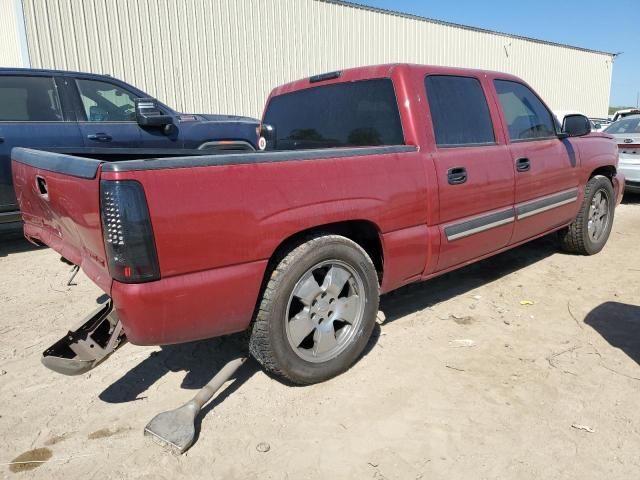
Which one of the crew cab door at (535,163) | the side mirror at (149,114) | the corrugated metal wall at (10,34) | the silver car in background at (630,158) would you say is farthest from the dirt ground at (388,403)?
the corrugated metal wall at (10,34)

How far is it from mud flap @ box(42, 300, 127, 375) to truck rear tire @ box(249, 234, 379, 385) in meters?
0.68

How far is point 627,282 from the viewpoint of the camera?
448 centimetres

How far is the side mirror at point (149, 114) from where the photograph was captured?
559 cm

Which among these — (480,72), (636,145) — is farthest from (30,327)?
A: (636,145)

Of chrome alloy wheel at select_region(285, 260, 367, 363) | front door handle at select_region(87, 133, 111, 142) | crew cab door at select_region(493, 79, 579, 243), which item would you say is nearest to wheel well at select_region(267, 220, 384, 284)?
chrome alloy wheel at select_region(285, 260, 367, 363)

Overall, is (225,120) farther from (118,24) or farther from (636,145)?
(636,145)

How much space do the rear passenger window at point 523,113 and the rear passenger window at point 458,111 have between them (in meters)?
0.31

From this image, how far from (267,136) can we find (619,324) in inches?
117

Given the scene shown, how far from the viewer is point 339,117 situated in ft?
11.6

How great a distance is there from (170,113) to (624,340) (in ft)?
17.8

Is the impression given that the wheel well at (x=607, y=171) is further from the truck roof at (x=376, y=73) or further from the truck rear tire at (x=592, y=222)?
the truck roof at (x=376, y=73)

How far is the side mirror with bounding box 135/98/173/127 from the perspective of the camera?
220 inches

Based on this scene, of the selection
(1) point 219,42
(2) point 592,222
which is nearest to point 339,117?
(2) point 592,222

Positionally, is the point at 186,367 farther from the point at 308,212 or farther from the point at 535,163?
the point at 535,163
